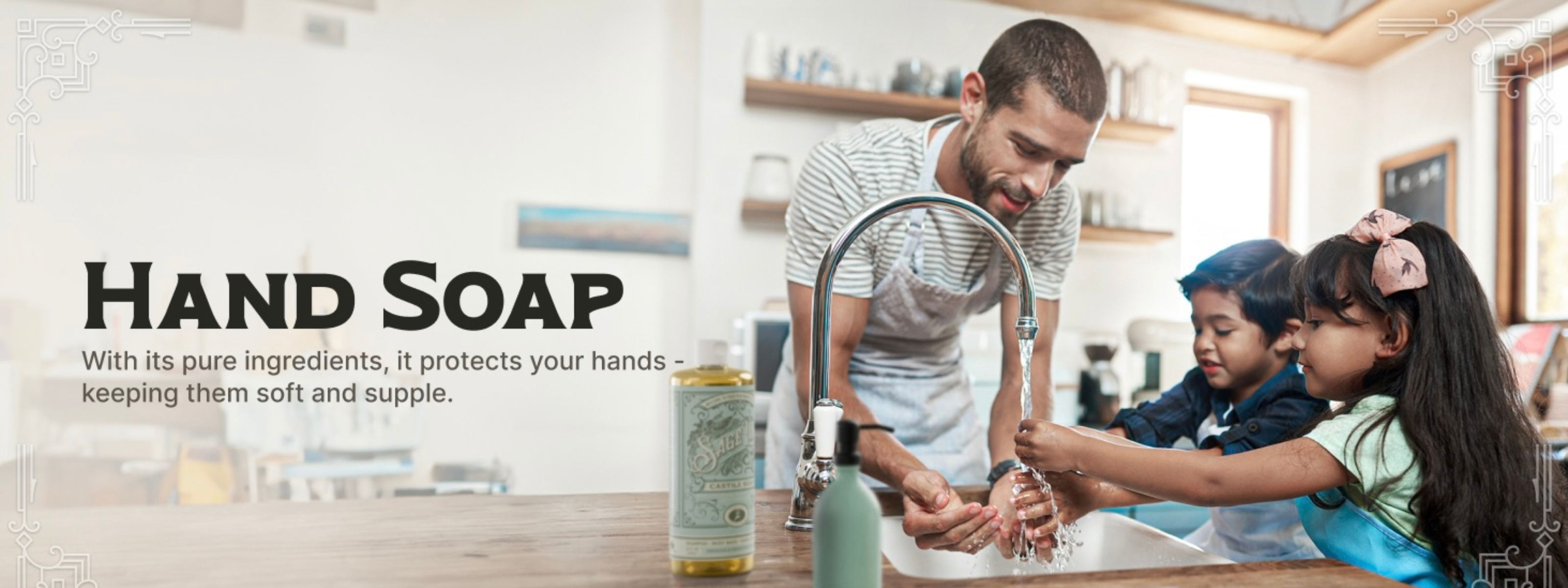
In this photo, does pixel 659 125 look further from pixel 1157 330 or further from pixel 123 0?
pixel 1157 330

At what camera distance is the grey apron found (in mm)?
1488

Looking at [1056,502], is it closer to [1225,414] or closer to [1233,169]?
[1225,414]

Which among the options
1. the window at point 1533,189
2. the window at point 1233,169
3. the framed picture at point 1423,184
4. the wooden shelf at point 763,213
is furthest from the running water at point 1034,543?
the window at point 1233,169

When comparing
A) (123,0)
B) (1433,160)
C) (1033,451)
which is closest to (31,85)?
(123,0)

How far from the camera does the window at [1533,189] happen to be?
302cm

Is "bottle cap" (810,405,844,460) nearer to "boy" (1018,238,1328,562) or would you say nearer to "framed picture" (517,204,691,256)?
"boy" (1018,238,1328,562)

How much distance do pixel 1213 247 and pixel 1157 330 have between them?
642 mm

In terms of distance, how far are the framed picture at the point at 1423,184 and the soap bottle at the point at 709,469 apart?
3.22 m

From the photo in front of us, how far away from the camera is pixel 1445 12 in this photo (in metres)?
3.29

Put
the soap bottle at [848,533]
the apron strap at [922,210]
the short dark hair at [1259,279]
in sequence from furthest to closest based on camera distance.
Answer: the apron strap at [922,210]
the short dark hair at [1259,279]
the soap bottle at [848,533]

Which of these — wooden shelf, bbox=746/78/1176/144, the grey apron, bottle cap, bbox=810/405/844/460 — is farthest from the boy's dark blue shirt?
wooden shelf, bbox=746/78/1176/144

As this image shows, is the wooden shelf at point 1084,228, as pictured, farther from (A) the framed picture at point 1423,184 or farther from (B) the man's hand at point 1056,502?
(B) the man's hand at point 1056,502

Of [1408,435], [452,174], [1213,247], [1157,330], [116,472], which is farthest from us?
[1213,247]

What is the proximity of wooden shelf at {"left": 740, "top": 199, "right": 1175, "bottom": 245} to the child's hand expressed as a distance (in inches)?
83.1
